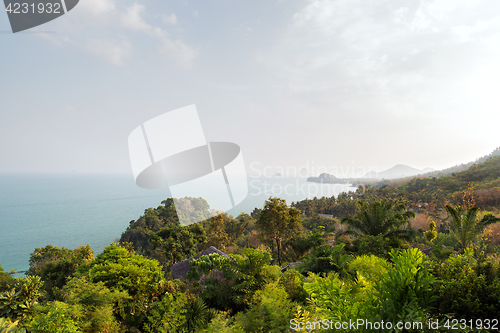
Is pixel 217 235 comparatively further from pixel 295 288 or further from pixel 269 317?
pixel 269 317

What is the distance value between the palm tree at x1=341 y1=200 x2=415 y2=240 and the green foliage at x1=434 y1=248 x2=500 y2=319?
390 inches

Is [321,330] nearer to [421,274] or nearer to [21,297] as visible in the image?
[421,274]

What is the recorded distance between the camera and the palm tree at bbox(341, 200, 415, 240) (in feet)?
41.6

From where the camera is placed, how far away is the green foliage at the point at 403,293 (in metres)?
2.06

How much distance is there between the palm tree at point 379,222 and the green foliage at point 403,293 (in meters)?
12.1

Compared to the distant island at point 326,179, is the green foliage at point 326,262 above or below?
below

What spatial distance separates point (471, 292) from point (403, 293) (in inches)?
92.9

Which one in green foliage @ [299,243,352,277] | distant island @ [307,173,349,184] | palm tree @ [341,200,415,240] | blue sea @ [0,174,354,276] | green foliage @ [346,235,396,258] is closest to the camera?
green foliage @ [299,243,352,277]

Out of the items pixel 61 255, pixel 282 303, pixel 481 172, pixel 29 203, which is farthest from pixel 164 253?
pixel 29 203

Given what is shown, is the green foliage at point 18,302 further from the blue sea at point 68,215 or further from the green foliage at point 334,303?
the blue sea at point 68,215

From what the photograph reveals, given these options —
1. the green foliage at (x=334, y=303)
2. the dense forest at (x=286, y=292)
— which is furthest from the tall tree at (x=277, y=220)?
the green foliage at (x=334, y=303)

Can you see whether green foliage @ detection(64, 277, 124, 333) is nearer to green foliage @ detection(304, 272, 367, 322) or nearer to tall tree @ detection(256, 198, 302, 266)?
Result: green foliage @ detection(304, 272, 367, 322)

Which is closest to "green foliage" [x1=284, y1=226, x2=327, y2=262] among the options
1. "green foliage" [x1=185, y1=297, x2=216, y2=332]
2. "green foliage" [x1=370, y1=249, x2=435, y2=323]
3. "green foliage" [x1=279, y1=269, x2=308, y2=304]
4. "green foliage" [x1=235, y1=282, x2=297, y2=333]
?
"green foliage" [x1=279, y1=269, x2=308, y2=304]

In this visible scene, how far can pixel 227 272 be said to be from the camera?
7762 mm
